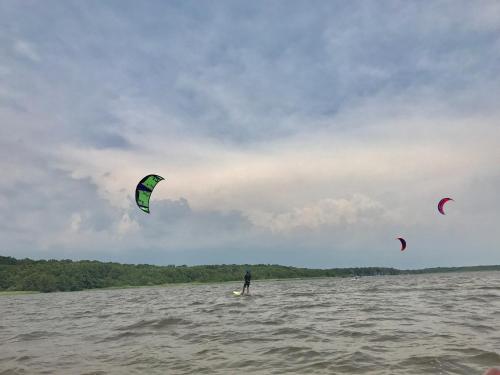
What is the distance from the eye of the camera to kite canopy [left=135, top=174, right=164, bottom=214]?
87.7 feet

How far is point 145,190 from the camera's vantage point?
27922mm

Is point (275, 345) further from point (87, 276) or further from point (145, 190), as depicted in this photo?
point (87, 276)

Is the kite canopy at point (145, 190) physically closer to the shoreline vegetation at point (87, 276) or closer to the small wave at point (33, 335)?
the small wave at point (33, 335)

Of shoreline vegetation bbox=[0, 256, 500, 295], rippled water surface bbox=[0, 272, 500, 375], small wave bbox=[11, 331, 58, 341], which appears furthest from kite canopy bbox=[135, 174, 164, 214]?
shoreline vegetation bbox=[0, 256, 500, 295]

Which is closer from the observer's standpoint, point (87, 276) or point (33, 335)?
point (33, 335)

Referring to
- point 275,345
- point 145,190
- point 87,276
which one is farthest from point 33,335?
point 87,276

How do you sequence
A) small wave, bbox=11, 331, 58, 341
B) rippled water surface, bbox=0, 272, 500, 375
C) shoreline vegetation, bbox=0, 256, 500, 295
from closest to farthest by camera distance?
rippled water surface, bbox=0, 272, 500, 375 → small wave, bbox=11, 331, 58, 341 → shoreline vegetation, bbox=0, 256, 500, 295

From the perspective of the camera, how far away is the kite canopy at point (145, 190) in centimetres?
2674

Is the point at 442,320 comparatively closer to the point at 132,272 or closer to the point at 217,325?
the point at 217,325

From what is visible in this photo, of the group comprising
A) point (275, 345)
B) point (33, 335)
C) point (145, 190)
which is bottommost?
point (33, 335)

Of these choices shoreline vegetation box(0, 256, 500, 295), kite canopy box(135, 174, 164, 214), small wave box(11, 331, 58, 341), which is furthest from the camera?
shoreline vegetation box(0, 256, 500, 295)

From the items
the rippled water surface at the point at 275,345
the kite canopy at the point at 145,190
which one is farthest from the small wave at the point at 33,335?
the kite canopy at the point at 145,190

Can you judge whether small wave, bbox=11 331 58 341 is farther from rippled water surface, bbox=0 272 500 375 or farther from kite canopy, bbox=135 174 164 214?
kite canopy, bbox=135 174 164 214

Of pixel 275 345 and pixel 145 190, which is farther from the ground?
pixel 145 190
